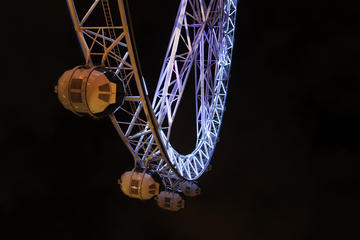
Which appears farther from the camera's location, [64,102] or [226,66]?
[226,66]

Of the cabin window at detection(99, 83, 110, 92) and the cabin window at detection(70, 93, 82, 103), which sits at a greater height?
the cabin window at detection(99, 83, 110, 92)

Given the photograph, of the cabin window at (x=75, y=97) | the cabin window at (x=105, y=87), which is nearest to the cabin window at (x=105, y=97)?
the cabin window at (x=105, y=87)

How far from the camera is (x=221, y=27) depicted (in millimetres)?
14484

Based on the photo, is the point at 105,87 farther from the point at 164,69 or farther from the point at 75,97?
the point at 164,69

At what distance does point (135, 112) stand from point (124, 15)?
15.5ft

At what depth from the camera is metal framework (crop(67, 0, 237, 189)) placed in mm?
7285

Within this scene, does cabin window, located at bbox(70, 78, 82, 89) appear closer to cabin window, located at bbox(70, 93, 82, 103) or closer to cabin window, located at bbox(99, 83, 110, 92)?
cabin window, located at bbox(70, 93, 82, 103)

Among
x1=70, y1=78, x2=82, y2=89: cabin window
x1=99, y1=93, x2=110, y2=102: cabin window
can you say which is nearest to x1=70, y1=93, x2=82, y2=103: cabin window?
x1=70, y1=78, x2=82, y2=89: cabin window

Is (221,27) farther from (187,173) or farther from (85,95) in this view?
(85,95)

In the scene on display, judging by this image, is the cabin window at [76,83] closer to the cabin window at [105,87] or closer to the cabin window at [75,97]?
the cabin window at [75,97]

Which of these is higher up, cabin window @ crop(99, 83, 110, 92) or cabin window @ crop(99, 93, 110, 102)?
cabin window @ crop(99, 83, 110, 92)

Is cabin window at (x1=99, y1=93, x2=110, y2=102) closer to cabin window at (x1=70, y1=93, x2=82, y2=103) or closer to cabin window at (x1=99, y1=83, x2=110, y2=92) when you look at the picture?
cabin window at (x1=99, y1=83, x2=110, y2=92)

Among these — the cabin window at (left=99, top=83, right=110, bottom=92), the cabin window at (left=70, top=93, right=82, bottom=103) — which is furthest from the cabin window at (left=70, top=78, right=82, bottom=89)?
the cabin window at (left=99, top=83, right=110, bottom=92)

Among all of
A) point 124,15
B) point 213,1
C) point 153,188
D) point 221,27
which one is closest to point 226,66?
point 221,27
